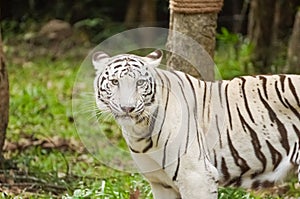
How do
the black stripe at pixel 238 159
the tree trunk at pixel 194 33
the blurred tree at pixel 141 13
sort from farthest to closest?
the blurred tree at pixel 141 13 < the tree trunk at pixel 194 33 < the black stripe at pixel 238 159

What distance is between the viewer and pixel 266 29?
10.2 metres

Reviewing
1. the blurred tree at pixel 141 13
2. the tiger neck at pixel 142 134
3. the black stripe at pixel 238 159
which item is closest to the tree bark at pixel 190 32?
the black stripe at pixel 238 159

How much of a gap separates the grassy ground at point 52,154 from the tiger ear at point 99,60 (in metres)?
0.81

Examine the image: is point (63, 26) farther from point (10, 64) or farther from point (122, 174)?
point (122, 174)

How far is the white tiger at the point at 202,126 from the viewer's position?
4.32m

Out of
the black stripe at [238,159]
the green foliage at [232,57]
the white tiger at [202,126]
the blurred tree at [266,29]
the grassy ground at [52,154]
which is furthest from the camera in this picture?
the blurred tree at [266,29]

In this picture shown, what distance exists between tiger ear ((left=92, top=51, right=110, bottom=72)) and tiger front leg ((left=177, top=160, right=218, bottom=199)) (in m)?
0.69

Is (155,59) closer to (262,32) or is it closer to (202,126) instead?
(202,126)

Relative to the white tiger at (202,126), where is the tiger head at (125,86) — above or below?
above

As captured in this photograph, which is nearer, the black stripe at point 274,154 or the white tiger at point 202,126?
the white tiger at point 202,126

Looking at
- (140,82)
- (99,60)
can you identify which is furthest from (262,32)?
(140,82)

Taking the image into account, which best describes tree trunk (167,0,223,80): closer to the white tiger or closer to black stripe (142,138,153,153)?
the white tiger

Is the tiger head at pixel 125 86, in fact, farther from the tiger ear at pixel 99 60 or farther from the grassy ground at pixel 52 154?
the grassy ground at pixel 52 154

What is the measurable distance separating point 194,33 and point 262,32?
474cm
